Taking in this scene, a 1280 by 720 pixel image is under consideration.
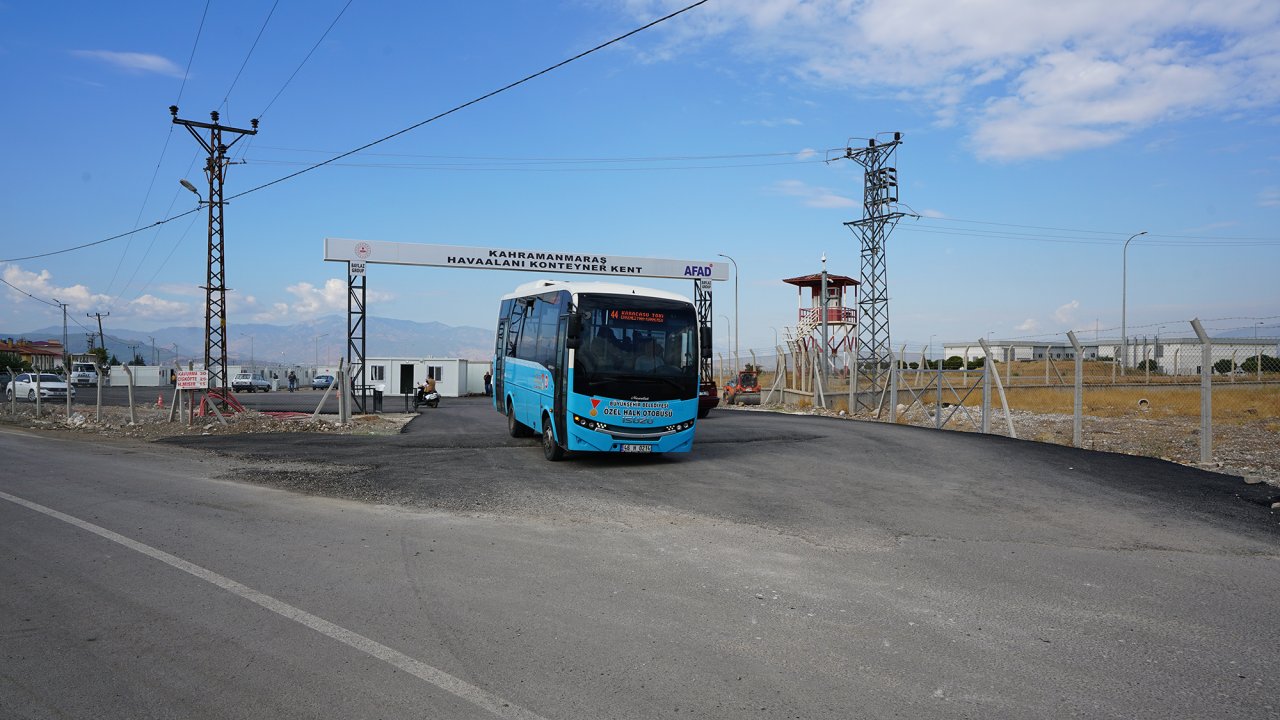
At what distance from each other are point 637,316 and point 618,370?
3.44 feet

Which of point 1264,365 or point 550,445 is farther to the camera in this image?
point 1264,365

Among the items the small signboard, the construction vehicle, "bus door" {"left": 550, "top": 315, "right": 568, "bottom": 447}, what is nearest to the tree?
the construction vehicle

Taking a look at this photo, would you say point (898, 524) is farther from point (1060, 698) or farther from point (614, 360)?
point (614, 360)

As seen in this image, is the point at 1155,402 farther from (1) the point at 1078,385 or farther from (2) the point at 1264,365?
(2) the point at 1264,365

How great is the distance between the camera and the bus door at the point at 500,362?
752 inches

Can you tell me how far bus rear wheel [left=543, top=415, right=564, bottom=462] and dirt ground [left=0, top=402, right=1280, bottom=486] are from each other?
24.6 ft

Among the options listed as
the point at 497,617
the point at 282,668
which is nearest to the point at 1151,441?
the point at 497,617

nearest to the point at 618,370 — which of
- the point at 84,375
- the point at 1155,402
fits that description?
the point at 1155,402

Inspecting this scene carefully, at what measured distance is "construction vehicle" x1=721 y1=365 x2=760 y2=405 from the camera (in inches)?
1384

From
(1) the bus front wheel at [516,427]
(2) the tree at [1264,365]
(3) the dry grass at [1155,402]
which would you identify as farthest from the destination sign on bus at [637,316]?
(2) the tree at [1264,365]

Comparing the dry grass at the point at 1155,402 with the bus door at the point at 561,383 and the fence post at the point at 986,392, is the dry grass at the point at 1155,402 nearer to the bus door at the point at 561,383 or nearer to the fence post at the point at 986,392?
the fence post at the point at 986,392

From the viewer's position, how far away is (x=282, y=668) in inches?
175

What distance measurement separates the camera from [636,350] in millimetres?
13547

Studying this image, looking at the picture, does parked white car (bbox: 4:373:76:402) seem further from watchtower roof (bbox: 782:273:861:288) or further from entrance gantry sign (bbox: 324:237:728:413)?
watchtower roof (bbox: 782:273:861:288)
